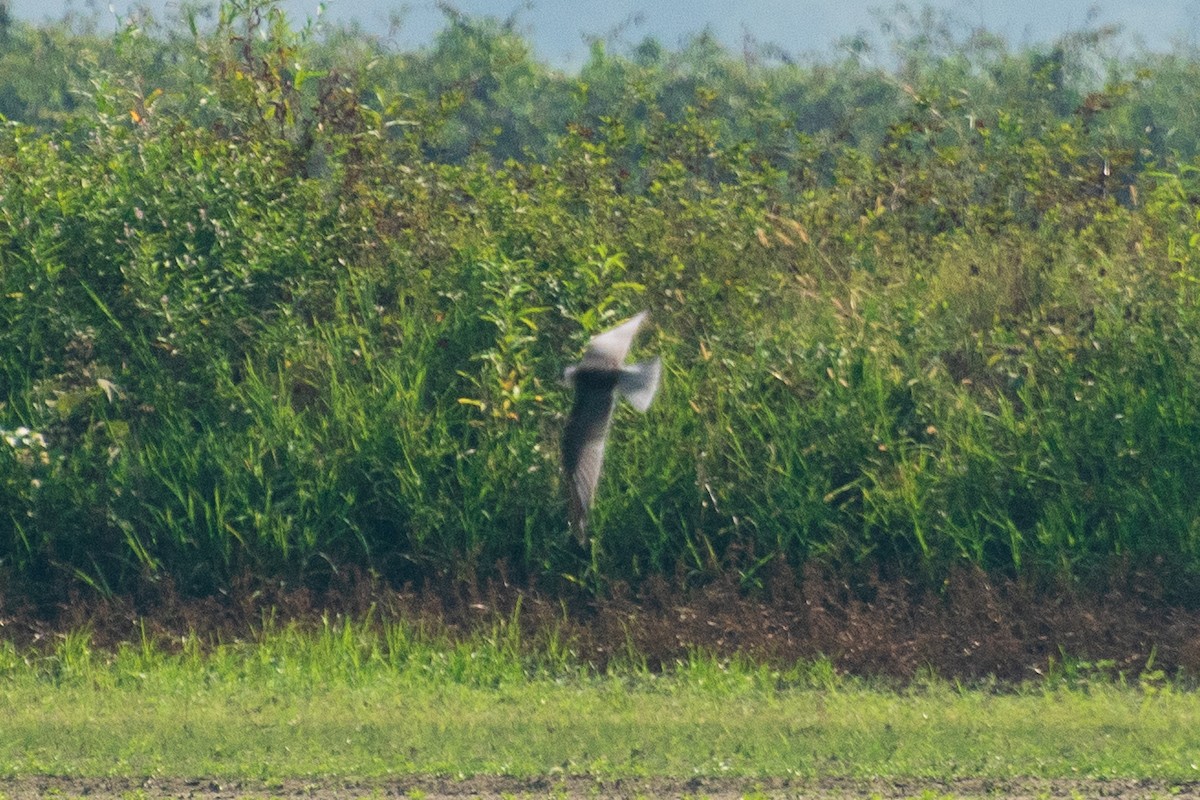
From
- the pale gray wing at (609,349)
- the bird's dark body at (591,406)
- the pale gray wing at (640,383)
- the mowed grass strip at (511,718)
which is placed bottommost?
the mowed grass strip at (511,718)

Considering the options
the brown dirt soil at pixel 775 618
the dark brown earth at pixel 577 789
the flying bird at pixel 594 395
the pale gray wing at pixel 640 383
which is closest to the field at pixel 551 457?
the brown dirt soil at pixel 775 618

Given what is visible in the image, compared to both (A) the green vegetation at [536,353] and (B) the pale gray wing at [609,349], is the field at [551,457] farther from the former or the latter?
(B) the pale gray wing at [609,349]

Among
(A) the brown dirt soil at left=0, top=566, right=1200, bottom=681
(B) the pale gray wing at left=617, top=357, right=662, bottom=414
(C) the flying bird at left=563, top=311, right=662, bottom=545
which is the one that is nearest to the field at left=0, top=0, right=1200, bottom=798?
(A) the brown dirt soil at left=0, top=566, right=1200, bottom=681

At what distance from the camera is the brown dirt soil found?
29.6 feet

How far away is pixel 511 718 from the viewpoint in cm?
779

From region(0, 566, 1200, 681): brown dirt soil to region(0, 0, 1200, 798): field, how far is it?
0.03 meters

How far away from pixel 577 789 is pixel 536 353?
14.2 feet

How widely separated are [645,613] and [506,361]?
5.77 ft

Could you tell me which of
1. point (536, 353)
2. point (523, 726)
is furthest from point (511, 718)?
point (536, 353)

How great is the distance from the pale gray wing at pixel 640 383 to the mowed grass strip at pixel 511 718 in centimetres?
200

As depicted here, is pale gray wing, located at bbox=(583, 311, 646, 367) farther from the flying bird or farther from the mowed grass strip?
the mowed grass strip

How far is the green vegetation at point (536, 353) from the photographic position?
9.62 m

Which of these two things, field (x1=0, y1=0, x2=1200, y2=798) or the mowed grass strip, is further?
field (x1=0, y1=0, x2=1200, y2=798)

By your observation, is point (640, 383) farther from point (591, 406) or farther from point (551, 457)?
point (551, 457)
